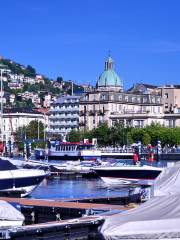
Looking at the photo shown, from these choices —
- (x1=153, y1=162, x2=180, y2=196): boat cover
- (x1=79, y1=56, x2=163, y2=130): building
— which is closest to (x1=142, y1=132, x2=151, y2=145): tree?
(x1=79, y1=56, x2=163, y2=130): building

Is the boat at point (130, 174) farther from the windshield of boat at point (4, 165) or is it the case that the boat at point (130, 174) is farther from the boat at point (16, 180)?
the windshield of boat at point (4, 165)

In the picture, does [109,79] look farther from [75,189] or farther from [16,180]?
[16,180]

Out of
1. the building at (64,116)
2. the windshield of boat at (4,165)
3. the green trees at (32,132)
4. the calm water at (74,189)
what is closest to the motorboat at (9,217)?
the windshield of boat at (4,165)

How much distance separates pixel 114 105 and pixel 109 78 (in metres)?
14.4

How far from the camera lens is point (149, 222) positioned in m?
16.1

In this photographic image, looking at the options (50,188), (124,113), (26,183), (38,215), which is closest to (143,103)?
(124,113)

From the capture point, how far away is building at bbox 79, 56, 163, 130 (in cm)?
17438

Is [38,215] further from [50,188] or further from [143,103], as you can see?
[143,103]

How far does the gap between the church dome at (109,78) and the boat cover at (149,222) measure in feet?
575

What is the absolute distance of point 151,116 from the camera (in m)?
174

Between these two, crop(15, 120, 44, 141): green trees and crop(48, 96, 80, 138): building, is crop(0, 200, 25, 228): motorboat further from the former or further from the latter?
crop(48, 96, 80, 138): building

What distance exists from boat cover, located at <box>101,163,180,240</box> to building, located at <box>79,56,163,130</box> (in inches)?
5963

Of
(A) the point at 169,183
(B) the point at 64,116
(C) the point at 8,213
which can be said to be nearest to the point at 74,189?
(C) the point at 8,213

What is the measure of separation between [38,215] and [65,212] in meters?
1.35
